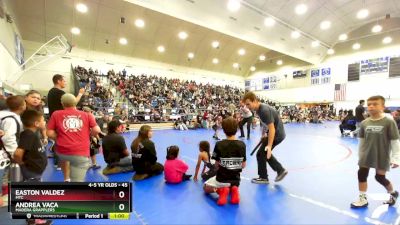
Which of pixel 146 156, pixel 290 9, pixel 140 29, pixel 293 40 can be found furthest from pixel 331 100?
pixel 146 156

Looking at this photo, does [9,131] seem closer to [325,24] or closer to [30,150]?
[30,150]

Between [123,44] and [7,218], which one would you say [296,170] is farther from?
[123,44]

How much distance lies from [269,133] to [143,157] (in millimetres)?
2439

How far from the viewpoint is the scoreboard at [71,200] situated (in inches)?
58.0

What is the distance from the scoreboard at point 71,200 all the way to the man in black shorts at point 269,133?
111 inches

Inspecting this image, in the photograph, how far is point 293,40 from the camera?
19859 millimetres

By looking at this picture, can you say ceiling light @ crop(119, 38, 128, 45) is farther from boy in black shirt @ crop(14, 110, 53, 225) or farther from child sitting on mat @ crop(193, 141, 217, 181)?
boy in black shirt @ crop(14, 110, 53, 225)

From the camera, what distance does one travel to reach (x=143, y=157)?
14.8ft

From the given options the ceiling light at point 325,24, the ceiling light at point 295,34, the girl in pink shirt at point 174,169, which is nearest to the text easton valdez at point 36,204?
the girl in pink shirt at point 174,169

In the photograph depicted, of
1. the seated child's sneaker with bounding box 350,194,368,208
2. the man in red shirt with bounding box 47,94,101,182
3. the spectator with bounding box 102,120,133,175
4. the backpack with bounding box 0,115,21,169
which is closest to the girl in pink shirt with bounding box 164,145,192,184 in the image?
the spectator with bounding box 102,120,133,175

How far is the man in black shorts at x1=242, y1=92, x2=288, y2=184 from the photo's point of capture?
384 cm

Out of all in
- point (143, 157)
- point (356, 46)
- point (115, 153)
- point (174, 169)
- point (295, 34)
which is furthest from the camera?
point (356, 46)

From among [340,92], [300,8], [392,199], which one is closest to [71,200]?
[392,199]

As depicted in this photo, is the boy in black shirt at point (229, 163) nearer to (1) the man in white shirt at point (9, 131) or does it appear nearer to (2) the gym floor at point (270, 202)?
(2) the gym floor at point (270, 202)
